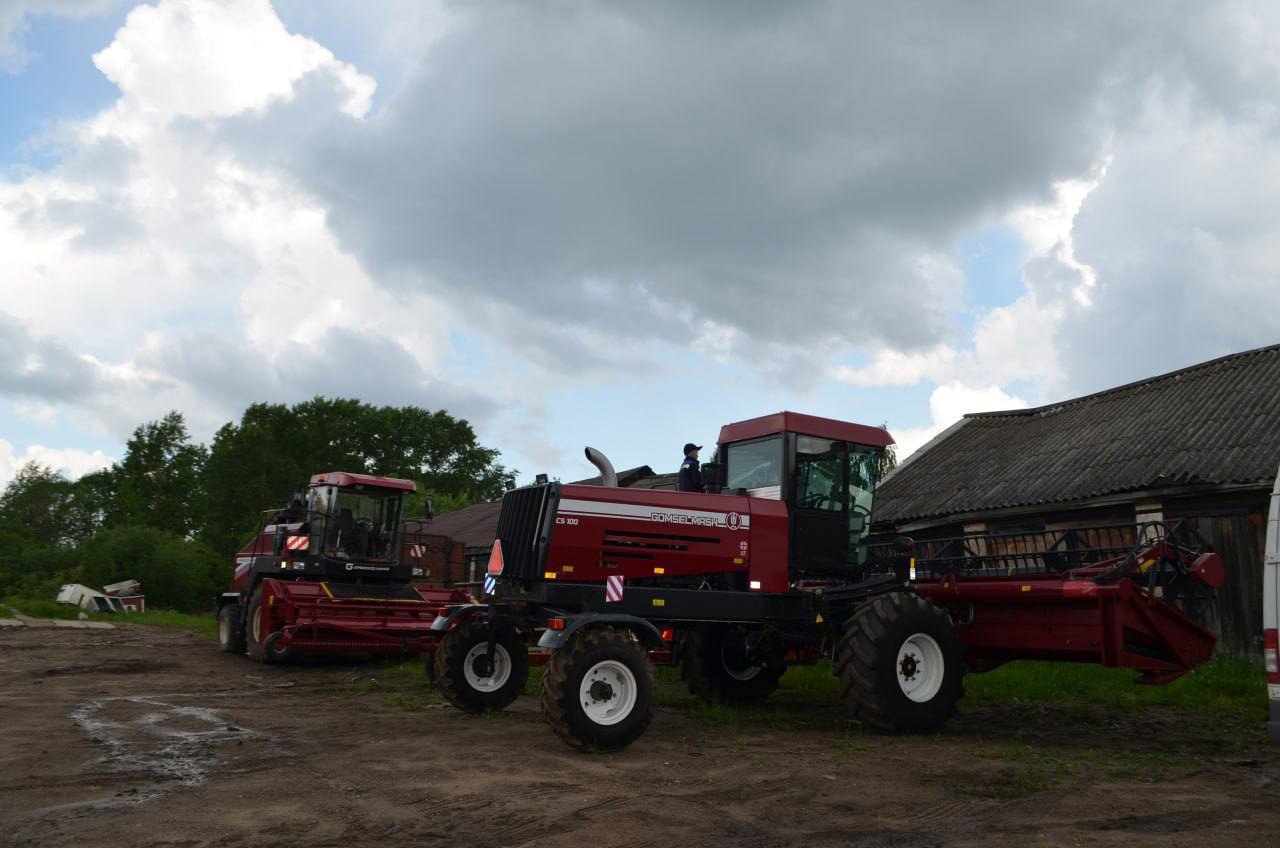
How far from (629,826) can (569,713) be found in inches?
87.2

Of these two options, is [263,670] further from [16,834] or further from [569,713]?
[16,834]

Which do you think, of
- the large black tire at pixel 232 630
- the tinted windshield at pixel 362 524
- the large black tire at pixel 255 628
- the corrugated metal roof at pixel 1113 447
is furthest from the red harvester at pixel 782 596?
the large black tire at pixel 232 630

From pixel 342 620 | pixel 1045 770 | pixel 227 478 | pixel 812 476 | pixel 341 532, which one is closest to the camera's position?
pixel 1045 770

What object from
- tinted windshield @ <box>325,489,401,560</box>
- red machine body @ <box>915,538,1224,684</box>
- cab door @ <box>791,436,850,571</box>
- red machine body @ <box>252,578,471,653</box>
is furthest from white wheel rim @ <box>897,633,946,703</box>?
tinted windshield @ <box>325,489,401,560</box>

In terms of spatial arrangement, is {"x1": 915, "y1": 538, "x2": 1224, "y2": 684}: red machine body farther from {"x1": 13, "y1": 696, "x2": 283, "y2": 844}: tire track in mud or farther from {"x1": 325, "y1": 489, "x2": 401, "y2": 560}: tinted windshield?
{"x1": 325, "y1": 489, "x2": 401, "y2": 560}: tinted windshield

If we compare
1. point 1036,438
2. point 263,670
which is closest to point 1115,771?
point 263,670

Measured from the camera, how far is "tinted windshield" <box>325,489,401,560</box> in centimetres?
1722

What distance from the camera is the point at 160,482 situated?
2491 inches

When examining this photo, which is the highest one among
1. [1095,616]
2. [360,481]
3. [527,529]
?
[360,481]

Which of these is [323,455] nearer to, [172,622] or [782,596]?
[172,622]

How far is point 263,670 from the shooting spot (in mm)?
15500

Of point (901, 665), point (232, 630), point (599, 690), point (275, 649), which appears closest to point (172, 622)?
point (232, 630)

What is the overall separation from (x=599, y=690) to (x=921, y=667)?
3.12 metres

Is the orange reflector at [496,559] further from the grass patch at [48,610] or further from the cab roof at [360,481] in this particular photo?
the grass patch at [48,610]
